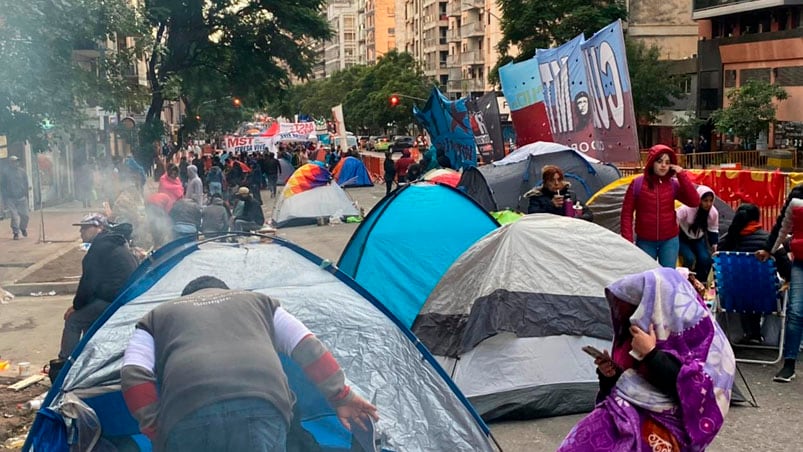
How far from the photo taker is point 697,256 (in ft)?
29.9

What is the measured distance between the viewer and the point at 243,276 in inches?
208

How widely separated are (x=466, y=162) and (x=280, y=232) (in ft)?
13.8

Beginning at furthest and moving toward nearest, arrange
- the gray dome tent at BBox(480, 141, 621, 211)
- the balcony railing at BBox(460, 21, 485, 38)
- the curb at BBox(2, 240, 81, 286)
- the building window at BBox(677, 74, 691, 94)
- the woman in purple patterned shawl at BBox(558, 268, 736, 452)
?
the balcony railing at BBox(460, 21, 485, 38) → the building window at BBox(677, 74, 691, 94) → the gray dome tent at BBox(480, 141, 621, 211) → the curb at BBox(2, 240, 81, 286) → the woman in purple patterned shawl at BBox(558, 268, 736, 452)

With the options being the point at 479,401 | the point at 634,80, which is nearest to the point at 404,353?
the point at 479,401

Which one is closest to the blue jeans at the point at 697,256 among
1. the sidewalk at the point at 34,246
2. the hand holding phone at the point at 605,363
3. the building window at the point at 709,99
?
the hand holding phone at the point at 605,363

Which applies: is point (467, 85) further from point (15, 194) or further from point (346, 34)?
point (346, 34)

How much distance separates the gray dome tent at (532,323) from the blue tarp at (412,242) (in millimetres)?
1536

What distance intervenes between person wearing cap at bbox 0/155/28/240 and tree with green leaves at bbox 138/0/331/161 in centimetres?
1015

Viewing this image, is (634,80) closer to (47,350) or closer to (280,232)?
(280,232)

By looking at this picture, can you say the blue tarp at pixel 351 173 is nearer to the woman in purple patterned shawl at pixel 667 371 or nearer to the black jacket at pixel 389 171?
the black jacket at pixel 389 171

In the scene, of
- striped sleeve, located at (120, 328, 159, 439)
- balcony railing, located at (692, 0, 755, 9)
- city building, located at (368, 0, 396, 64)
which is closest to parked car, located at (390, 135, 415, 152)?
balcony railing, located at (692, 0, 755, 9)

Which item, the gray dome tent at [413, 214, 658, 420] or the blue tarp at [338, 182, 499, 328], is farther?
the blue tarp at [338, 182, 499, 328]

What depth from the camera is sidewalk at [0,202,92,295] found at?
13922 millimetres

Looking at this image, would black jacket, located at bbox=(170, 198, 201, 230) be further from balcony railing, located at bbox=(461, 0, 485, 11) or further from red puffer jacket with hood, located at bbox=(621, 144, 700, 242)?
balcony railing, located at bbox=(461, 0, 485, 11)
